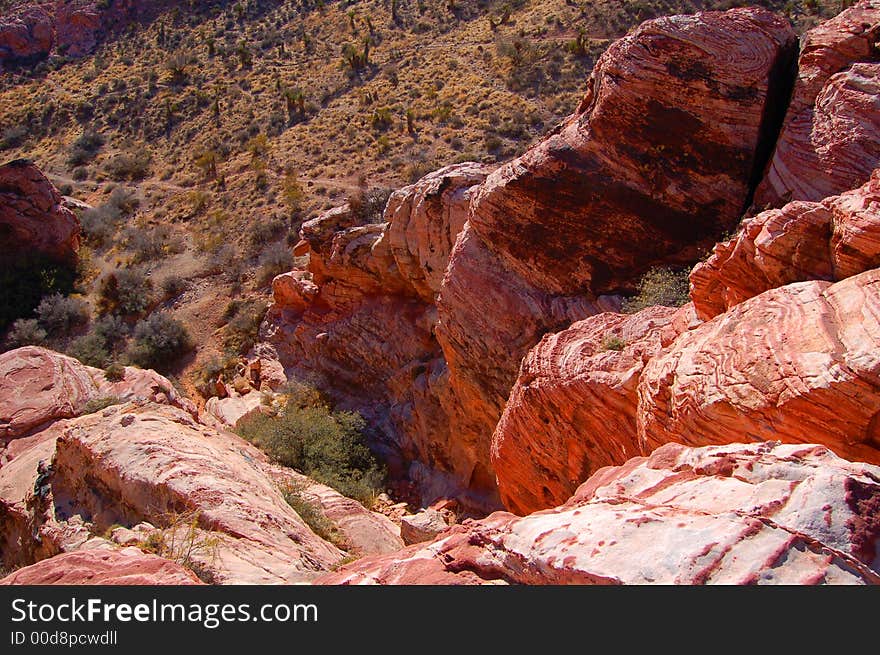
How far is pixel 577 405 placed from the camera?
32.6 feet

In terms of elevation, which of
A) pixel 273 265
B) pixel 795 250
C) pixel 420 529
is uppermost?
pixel 795 250

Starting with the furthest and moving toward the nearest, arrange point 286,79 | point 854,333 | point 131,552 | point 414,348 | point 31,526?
1. point 286,79
2. point 414,348
3. point 31,526
4. point 131,552
5. point 854,333

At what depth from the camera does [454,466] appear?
17.5m

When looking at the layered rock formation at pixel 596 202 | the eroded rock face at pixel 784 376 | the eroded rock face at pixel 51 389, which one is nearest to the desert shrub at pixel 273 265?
the layered rock formation at pixel 596 202

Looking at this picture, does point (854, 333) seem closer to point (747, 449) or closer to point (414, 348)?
point (747, 449)

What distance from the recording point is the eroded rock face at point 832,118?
400 inches

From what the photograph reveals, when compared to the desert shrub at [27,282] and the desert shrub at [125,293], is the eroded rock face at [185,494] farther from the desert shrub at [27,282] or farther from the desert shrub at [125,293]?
the desert shrub at [27,282]

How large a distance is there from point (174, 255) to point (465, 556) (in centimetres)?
3035

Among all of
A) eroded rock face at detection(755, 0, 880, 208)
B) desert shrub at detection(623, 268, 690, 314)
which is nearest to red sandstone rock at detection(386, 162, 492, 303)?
desert shrub at detection(623, 268, 690, 314)

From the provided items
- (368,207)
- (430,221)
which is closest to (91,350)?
(368,207)

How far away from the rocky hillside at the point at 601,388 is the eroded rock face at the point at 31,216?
18.6 m

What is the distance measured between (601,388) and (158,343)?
21.6 metres

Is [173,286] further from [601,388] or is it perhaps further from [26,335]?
[601,388]

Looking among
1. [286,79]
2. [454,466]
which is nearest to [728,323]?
[454,466]
